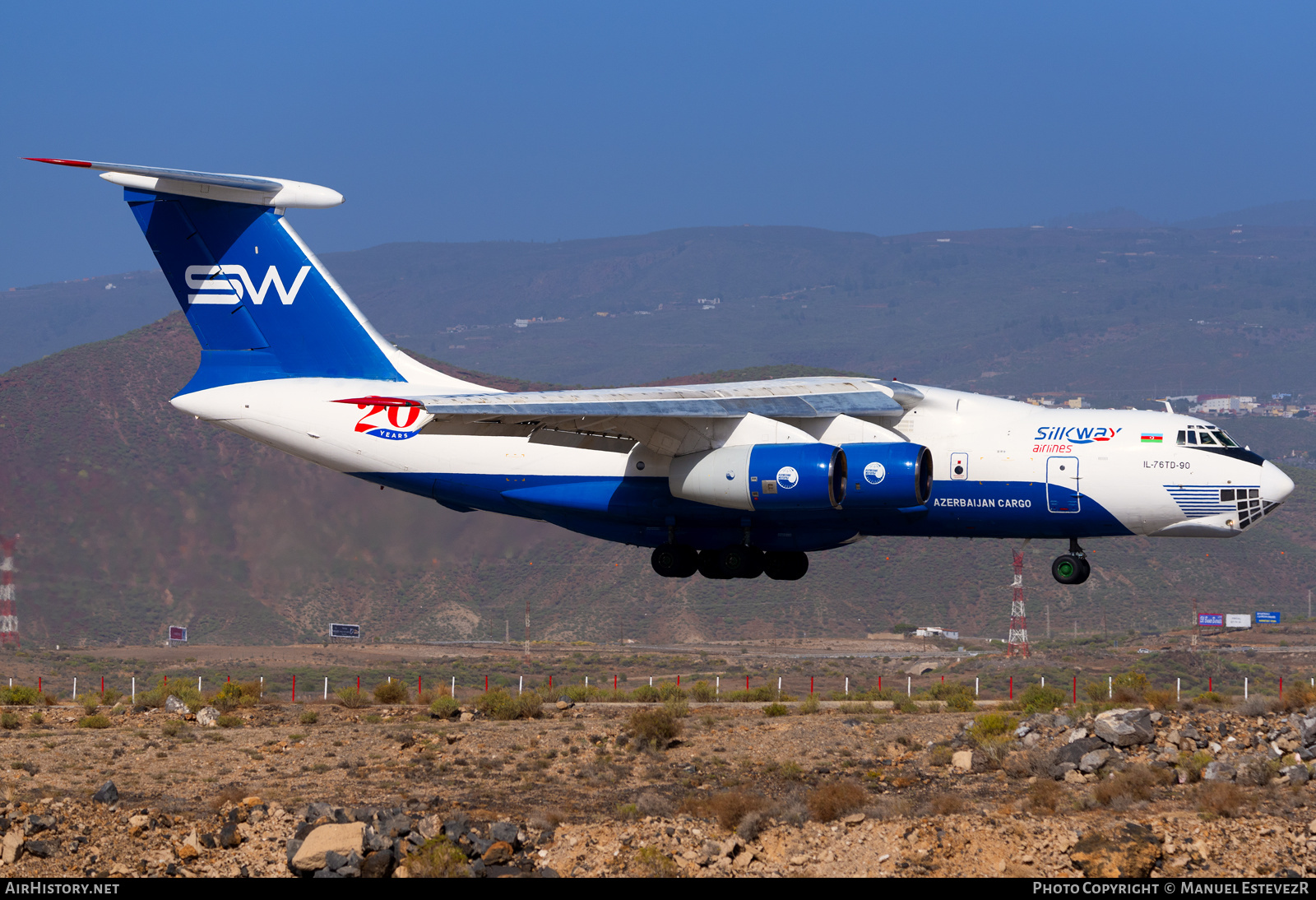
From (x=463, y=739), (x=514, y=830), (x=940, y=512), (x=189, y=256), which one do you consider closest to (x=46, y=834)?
(x=514, y=830)

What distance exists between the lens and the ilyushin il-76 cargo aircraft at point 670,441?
809 inches

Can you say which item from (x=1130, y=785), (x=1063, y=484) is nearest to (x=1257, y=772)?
(x=1130, y=785)

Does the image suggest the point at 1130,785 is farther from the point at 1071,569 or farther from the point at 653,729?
the point at 653,729

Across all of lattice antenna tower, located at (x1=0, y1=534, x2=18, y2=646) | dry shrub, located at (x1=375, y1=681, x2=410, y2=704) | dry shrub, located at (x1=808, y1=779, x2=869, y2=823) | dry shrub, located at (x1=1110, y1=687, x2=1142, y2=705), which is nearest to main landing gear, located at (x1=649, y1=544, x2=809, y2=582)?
dry shrub, located at (x1=808, y1=779, x2=869, y2=823)

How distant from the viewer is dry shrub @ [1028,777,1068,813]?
1878 centimetres

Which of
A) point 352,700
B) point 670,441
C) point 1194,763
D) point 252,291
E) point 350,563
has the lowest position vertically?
point 352,700

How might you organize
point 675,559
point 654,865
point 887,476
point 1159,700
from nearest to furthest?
point 654,865 < point 887,476 < point 675,559 < point 1159,700

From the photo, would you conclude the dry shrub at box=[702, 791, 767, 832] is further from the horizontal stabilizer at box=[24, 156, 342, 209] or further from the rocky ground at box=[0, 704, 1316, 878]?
the horizontal stabilizer at box=[24, 156, 342, 209]

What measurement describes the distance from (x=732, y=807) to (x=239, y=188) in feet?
43.4

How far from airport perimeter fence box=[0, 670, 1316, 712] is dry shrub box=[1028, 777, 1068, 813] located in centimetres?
861

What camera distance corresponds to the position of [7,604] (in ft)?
183

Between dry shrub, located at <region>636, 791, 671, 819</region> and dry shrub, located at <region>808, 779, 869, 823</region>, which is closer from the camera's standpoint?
dry shrub, located at <region>808, 779, 869, 823</region>

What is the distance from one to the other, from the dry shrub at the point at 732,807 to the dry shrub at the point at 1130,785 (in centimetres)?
476
